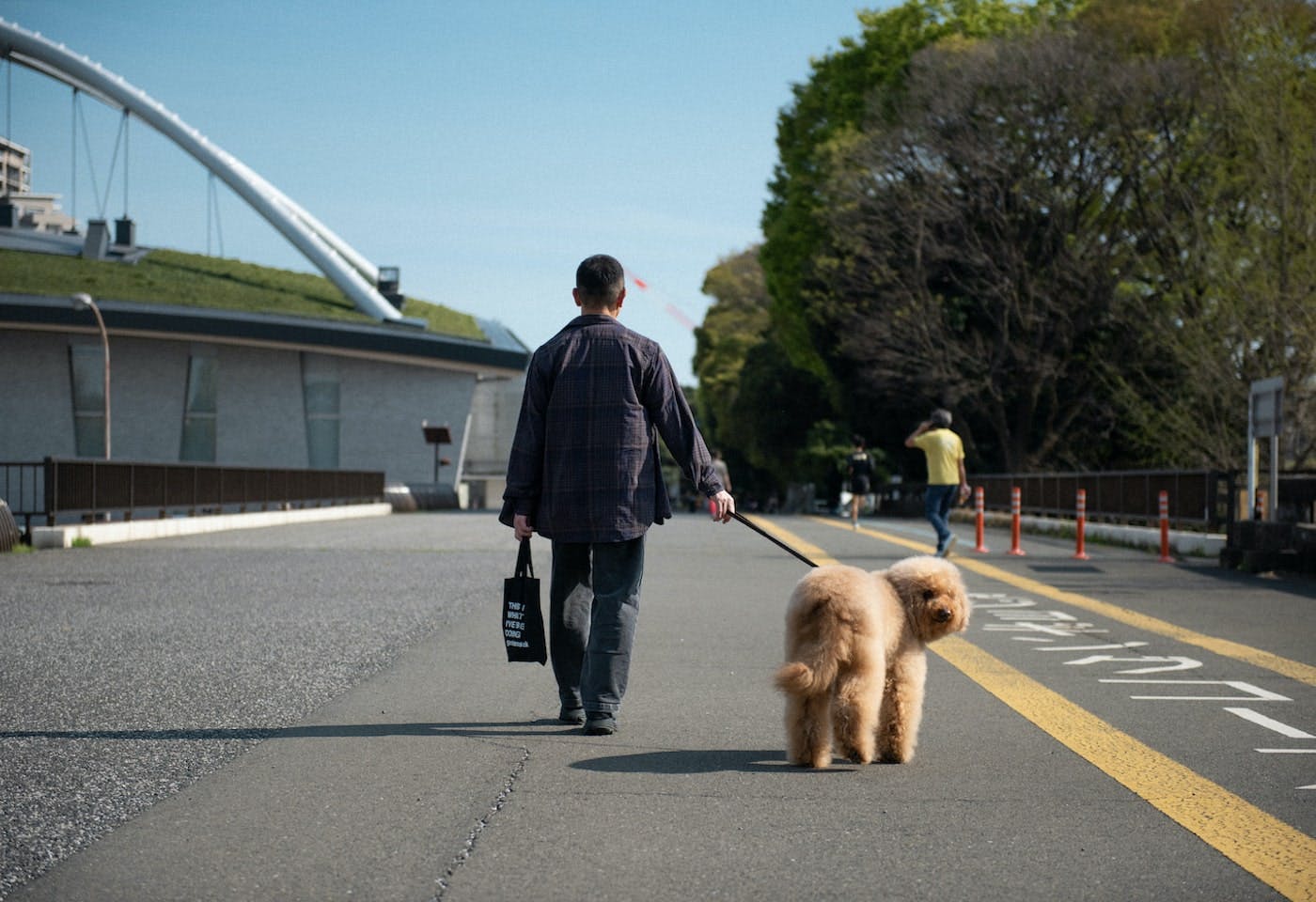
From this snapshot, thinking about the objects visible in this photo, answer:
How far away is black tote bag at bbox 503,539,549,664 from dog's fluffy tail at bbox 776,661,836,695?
1.25 metres

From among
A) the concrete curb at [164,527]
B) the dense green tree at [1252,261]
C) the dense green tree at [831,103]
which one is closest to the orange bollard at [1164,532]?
the dense green tree at [1252,261]

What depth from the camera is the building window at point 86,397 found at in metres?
54.6

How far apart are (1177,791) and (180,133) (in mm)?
66732

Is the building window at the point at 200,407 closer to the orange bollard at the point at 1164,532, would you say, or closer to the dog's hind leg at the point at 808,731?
the orange bollard at the point at 1164,532

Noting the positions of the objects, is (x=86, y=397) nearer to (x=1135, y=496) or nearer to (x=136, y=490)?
(x=136, y=490)

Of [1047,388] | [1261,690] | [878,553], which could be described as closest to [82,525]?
[878,553]

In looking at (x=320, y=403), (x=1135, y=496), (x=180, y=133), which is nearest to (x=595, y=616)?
(x=1135, y=496)

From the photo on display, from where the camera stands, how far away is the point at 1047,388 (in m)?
39.4

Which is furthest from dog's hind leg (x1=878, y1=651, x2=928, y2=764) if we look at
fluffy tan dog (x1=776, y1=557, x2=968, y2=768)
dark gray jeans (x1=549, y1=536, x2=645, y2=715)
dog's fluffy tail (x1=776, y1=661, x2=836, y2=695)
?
dark gray jeans (x1=549, y1=536, x2=645, y2=715)

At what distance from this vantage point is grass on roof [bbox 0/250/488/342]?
5562 centimetres

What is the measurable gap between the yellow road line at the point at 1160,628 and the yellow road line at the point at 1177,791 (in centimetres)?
164

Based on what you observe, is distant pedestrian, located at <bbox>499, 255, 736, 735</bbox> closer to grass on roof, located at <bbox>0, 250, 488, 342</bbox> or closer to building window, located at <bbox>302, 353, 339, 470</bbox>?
grass on roof, located at <bbox>0, 250, 488, 342</bbox>

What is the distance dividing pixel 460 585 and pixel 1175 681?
7629mm

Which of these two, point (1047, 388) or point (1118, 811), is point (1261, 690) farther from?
point (1047, 388)
